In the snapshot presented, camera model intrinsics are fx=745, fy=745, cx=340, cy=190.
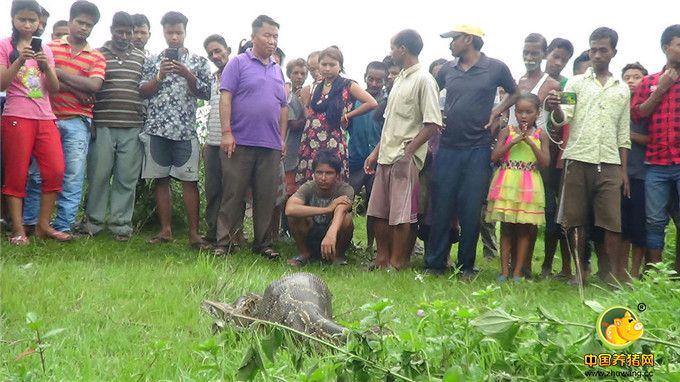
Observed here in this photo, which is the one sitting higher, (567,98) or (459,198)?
(567,98)

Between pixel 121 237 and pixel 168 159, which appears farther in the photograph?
pixel 168 159

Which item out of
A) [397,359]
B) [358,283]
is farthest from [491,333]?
[358,283]

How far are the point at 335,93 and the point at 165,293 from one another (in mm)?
3514

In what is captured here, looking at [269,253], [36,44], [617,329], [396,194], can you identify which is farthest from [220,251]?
[617,329]

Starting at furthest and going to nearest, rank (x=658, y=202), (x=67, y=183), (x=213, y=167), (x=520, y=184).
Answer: (x=213, y=167) < (x=67, y=183) < (x=520, y=184) < (x=658, y=202)

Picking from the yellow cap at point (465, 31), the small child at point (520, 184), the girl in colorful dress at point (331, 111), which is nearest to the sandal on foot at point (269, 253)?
the girl in colorful dress at point (331, 111)

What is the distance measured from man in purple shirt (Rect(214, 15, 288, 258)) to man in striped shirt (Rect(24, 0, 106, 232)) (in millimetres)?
Answer: 1293

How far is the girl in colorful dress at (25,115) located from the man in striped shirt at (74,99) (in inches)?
11.2

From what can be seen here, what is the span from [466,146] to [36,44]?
3.87 m

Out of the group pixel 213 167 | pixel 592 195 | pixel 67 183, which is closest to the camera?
pixel 592 195

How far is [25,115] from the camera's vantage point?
660 cm

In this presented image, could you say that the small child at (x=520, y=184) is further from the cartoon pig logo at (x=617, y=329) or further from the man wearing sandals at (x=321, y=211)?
the cartoon pig logo at (x=617, y=329)

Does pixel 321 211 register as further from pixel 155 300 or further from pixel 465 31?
pixel 155 300

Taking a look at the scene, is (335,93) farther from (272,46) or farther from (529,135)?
(529,135)
